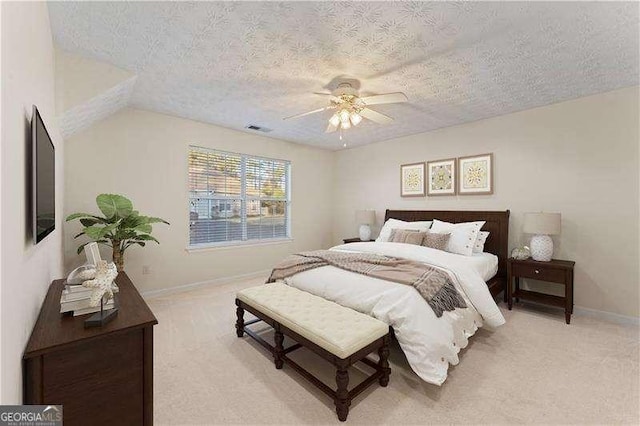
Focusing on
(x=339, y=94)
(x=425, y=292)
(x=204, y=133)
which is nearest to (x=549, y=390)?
(x=425, y=292)

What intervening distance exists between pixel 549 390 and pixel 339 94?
2834 millimetres

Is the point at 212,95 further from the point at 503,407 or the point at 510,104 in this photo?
the point at 503,407

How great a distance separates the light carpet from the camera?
66.6 inches

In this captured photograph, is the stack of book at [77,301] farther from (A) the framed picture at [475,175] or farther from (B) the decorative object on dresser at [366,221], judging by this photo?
(A) the framed picture at [475,175]

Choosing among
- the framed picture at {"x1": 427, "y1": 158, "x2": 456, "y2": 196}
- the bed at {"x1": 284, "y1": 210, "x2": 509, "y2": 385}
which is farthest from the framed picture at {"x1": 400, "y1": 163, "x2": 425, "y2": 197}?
the bed at {"x1": 284, "y1": 210, "x2": 509, "y2": 385}

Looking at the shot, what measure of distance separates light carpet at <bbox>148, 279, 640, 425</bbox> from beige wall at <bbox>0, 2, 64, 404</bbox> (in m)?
0.99

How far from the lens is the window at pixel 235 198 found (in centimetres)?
420

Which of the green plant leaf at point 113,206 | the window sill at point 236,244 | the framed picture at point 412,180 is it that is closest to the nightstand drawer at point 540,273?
the framed picture at point 412,180

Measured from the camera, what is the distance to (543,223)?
312cm

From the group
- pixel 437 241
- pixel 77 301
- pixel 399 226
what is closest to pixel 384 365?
pixel 77 301

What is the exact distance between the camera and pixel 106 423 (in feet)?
4.13

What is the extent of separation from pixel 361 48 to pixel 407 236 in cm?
250

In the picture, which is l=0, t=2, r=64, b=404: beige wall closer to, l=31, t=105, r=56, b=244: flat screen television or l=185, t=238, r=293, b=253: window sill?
l=31, t=105, r=56, b=244: flat screen television

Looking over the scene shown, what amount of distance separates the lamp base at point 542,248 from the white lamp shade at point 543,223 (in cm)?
11
